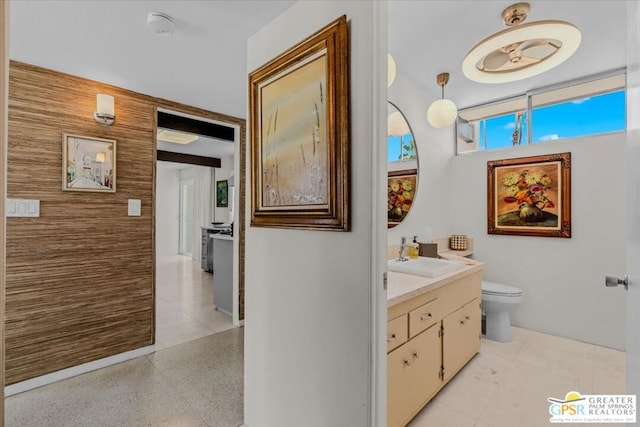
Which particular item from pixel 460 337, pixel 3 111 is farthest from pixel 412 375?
pixel 3 111

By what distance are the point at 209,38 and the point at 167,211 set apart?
744 cm

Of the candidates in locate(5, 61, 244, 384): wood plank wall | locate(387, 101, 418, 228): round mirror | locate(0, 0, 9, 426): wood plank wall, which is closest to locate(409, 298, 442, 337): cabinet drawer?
locate(387, 101, 418, 228): round mirror

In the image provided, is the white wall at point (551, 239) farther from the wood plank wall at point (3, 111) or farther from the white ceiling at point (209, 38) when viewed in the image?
the wood plank wall at point (3, 111)

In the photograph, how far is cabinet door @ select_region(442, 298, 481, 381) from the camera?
75.2 inches

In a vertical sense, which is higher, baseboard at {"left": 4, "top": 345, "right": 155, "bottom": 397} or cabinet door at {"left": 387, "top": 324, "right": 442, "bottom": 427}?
cabinet door at {"left": 387, "top": 324, "right": 442, "bottom": 427}

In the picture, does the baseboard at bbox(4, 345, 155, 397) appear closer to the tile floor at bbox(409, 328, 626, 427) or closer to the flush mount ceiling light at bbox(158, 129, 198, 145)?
the tile floor at bbox(409, 328, 626, 427)

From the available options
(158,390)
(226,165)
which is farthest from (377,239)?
(226,165)

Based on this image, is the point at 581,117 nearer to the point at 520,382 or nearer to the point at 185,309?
the point at 520,382

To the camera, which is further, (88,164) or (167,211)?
(167,211)

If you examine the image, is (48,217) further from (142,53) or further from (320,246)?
(320,246)

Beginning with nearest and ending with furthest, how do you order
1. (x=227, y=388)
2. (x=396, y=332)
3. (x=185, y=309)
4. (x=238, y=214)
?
(x=396, y=332), (x=227, y=388), (x=238, y=214), (x=185, y=309)

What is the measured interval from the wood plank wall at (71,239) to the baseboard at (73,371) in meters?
0.04

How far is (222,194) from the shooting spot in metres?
6.80

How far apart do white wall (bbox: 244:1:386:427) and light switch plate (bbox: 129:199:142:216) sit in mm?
1415
